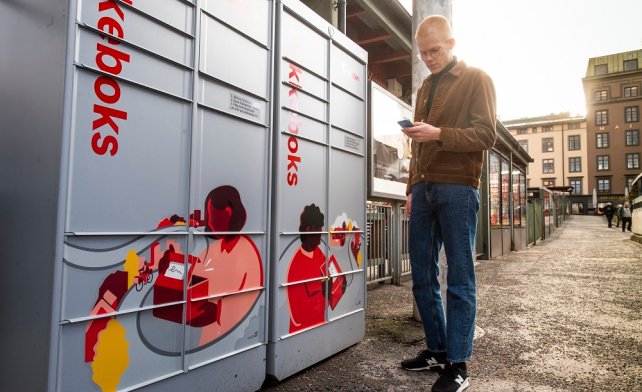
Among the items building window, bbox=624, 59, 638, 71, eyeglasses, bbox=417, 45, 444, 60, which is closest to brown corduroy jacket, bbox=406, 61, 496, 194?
eyeglasses, bbox=417, 45, 444, 60

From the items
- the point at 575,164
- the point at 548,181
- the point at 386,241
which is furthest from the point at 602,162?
the point at 386,241

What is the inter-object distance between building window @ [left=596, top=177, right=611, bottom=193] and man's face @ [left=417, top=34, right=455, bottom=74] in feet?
185

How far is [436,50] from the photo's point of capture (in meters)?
2.31

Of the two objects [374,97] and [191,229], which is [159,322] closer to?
[191,229]

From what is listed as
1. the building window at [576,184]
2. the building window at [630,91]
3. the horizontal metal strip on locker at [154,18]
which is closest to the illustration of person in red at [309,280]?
the horizontal metal strip on locker at [154,18]

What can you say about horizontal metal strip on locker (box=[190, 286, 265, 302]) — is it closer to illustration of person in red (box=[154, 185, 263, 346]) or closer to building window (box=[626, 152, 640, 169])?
illustration of person in red (box=[154, 185, 263, 346])

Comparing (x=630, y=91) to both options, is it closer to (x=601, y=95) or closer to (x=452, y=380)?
(x=601, y=95)

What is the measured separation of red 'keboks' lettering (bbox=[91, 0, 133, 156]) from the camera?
1.57 metres

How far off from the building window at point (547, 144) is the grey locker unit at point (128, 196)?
190ft

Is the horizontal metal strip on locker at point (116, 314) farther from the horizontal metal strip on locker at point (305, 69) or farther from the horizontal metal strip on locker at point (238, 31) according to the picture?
the horizontal metal strip on locker at point (305, 69)

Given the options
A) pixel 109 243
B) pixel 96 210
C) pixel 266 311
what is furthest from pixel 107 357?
pixel 266 311

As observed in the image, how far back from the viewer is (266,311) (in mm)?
2301

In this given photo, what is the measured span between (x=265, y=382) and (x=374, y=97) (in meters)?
3.63

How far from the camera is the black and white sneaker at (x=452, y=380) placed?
2.12 m
